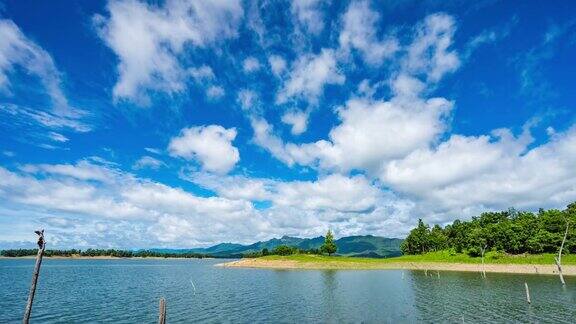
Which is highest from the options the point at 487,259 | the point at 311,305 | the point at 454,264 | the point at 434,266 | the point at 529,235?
the point at 529,235

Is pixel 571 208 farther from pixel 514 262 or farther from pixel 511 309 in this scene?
pixel 511 309

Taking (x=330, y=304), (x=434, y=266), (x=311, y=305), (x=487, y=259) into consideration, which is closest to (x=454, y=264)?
(x=434, y=266)

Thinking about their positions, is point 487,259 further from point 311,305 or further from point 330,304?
point 311,305

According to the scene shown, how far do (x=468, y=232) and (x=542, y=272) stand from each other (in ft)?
196

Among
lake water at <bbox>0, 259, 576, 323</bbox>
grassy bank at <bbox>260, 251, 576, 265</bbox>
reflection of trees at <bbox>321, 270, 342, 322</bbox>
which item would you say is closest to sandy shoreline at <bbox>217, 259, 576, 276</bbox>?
grassy bank at <bbox>260, 251, 576, 265</bbox>

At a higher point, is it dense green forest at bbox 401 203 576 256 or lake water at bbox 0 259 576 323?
dense green forest at bbox 401 203 576 256

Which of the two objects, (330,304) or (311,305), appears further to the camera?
(330,304)

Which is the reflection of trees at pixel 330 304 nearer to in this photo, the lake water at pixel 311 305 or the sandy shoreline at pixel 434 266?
the lake water at pixel 311 305

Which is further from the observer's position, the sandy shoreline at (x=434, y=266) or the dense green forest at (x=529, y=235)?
the dense green forest at (x=529, y=235)

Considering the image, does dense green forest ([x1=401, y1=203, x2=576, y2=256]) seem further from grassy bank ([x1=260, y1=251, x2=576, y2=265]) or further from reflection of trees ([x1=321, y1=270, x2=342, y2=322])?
reflection of trees ([x1=321, y1=270, x2=342, y2=322])

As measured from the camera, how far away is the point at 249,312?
6116 centimetres

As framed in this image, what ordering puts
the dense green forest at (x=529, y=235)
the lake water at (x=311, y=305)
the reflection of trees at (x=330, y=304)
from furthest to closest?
the dense green forest at (x=529, y=235) → the reflection of trees at (x=330, y=304) → the lake water at (x=311, y=305)

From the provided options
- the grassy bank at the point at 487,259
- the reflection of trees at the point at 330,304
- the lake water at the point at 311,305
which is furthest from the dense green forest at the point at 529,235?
the reflection of trees at the point at 330,304

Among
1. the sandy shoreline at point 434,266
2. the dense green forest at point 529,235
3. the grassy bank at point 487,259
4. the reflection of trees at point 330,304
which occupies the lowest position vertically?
the reflection of trees at point 330,304
